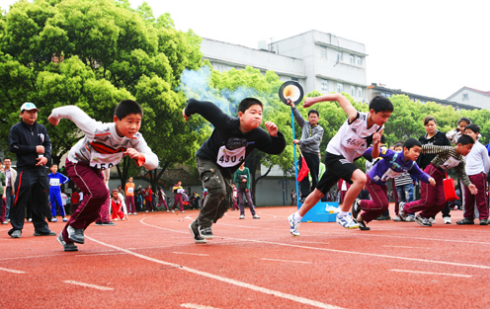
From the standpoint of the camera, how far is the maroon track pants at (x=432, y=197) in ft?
30.3

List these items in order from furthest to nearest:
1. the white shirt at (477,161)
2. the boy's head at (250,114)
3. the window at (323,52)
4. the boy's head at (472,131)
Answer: the window at (323,52)
the white shirt at (477,161)
the boy's head at (472,131)
the boy's head at (250,114)

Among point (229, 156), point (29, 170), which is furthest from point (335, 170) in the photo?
point (29, 170)

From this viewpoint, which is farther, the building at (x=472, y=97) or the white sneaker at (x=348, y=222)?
the building at (x=472, y=97)

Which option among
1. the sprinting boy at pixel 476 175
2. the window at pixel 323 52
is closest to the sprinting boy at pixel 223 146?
the sprinting boy at pixel 476 175

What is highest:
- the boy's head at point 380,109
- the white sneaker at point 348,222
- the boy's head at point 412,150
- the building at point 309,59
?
the building at point 309,59

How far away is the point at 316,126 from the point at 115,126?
21.5ft

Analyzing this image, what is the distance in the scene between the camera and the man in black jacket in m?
8.52

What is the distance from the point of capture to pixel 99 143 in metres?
5.52

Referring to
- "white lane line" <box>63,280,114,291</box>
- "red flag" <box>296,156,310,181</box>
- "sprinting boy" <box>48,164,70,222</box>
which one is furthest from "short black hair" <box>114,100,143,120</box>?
"sprinting boy" <box>48,164,70,222</box>

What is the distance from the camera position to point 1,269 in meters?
4.50

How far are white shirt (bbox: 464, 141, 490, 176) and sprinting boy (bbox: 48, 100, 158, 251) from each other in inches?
282

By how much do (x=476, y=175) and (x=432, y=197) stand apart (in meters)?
1.40

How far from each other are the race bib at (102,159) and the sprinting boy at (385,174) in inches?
185

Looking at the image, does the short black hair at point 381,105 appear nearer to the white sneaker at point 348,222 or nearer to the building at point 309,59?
the white sneaker at point 348,222
